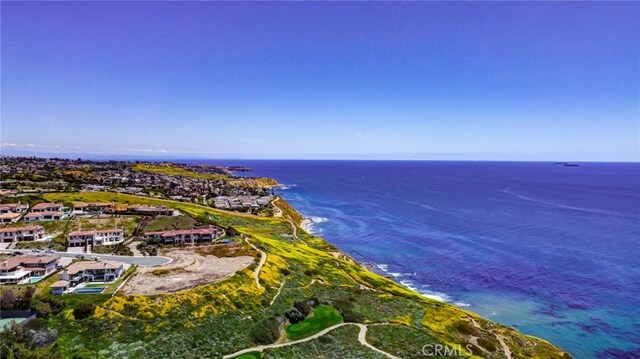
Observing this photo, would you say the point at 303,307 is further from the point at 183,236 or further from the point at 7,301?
the point at 183,236

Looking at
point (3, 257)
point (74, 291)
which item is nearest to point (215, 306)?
point (74, 291)

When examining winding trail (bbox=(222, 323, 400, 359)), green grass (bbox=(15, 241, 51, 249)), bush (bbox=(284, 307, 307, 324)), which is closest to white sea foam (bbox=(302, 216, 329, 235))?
green grass (bbox=(15, 241, 51, 249))

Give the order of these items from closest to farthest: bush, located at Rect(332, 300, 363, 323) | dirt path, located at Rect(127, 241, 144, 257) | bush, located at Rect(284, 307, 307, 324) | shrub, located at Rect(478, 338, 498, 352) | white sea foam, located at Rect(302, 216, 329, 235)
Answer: shrub, located at Rect(478, 338, 498, 352), bush, located at Rect(284, 307, 307, 324), bush, located at Rect(332, 300, 363, 323), dirt path, located at Rect(127, 241, 144, 257), white sea foam, located at Rect(302, 216, 329, 235)

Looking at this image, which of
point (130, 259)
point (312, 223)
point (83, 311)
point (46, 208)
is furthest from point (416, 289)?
point (46, 208)

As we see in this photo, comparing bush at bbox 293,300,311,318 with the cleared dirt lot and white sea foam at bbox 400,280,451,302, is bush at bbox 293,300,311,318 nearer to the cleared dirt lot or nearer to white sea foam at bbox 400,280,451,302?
the cleared dirt lot

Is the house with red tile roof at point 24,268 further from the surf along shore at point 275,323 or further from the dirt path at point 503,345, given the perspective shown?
the dirt path at point 503,345

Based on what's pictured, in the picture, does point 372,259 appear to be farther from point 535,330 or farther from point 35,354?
point 35,354
